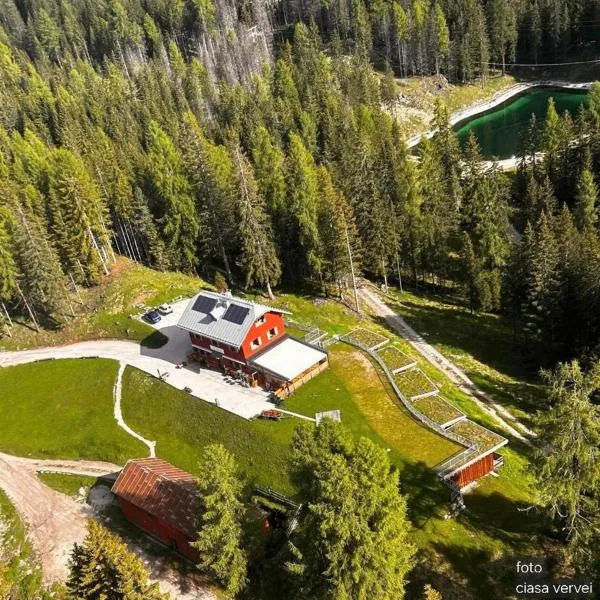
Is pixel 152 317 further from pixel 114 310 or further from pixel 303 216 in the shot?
pixel 303 216

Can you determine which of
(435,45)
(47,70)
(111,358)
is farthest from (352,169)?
(47,70)

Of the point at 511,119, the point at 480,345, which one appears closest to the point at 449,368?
the point at 480,345

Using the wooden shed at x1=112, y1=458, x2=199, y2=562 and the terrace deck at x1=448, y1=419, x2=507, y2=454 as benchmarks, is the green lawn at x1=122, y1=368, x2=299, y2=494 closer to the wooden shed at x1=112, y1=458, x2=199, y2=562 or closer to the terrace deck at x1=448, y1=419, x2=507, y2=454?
the wooden shed at x1=112, y1=458, x2=199, y2=562

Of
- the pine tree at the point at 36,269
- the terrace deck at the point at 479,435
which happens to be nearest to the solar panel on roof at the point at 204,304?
the pine tree at the point at 36,269

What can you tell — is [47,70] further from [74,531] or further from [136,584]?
[136,584]

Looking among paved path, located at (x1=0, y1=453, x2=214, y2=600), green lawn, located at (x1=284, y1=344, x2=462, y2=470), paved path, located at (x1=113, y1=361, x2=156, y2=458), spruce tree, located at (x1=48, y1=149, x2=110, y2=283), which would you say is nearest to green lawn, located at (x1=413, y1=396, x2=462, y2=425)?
green lawn, located at (x1=284, y1=344, x2=462, y2=470)
